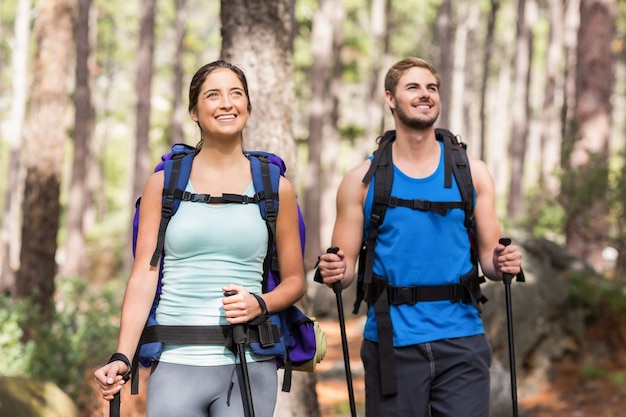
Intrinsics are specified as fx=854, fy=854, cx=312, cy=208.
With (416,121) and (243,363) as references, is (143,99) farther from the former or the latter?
(243,363)

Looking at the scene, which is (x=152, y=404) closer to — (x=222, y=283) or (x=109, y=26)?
(x=222, y=283)

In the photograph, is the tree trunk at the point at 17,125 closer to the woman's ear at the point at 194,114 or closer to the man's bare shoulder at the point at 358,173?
the man's bare shoulder at the point at 358,173

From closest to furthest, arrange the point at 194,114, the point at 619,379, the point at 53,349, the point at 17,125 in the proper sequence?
1. the point at 194,114
2. the point at 53,349
3. the point at 619,379
4. the point at 17,125

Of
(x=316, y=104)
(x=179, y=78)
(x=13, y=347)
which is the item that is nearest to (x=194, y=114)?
(x=13, y=347)

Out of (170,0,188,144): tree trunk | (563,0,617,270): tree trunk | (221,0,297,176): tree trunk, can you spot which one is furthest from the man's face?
(170,0,188,144): tree trunk

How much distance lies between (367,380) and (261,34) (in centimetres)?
268

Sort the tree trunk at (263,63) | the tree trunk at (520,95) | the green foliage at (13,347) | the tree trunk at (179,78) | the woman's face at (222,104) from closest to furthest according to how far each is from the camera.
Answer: the woman's face at (222,104), the tree trunk at (263,63), the green foliage at (13,347), the tree trunk at (520,95), the tree trunk at (179,78)

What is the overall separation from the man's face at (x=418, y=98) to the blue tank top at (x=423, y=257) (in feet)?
0.92

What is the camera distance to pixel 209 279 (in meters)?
3.15

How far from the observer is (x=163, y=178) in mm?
3268

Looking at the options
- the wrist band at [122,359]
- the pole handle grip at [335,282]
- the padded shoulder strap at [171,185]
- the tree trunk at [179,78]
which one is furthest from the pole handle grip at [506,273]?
the tree trunk at [179,78]

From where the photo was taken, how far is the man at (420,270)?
3955mm

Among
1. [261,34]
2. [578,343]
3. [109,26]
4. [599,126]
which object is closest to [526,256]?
[578,343]

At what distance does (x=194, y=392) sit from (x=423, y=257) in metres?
1.39
